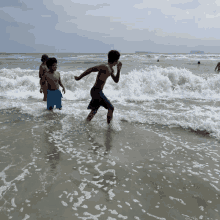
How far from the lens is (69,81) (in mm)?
10500

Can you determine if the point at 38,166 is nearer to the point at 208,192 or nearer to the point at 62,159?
the point at 62,159

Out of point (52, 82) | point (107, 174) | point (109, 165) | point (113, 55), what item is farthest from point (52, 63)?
point (107, 174)

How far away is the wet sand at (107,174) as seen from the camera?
1.90 metres

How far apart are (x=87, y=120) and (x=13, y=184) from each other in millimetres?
2602

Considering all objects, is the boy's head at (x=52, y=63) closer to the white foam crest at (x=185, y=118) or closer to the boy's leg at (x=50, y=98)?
the boy's leg at (x=50, y=98)

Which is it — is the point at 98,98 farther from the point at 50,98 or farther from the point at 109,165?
the point at 109,165

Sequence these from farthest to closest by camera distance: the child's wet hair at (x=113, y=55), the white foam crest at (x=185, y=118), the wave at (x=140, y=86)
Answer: the wave at (x=140, y=86)
the white foam crest at (x=185, y=118)
the child's wet hair at (x=113, y=55)

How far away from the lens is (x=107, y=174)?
98.0 inches

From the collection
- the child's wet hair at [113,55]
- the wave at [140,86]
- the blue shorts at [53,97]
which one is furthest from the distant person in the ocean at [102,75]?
the wave at [140,86]

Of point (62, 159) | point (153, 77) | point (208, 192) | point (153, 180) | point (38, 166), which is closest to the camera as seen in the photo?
point (208, 192)

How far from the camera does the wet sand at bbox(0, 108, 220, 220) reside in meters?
1.90

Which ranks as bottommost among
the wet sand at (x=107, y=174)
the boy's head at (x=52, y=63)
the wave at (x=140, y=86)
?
the wet sand at (x=107, y=174)

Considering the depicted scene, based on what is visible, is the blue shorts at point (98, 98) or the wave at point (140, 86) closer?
the blue shorts at point (98, 98)

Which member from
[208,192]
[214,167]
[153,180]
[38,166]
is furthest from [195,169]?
[38,166]
